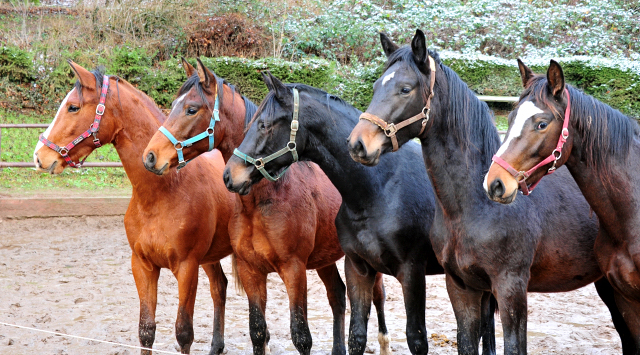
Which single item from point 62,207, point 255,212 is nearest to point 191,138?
point 255,212

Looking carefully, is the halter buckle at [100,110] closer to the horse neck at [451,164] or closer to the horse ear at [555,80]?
the horse neck at [451,164]

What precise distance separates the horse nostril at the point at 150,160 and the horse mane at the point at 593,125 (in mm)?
2404

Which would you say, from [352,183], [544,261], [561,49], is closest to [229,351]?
[352,183]

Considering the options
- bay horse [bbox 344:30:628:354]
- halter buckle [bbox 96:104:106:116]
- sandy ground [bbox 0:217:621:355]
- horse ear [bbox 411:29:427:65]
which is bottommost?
sandy ground [bbox 0:217:621:355]

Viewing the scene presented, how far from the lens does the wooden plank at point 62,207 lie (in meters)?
9.65

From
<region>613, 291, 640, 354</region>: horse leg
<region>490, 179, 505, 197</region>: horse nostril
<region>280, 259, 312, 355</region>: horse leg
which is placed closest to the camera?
<region>490, 179, 505, 197</region>: horse nostril

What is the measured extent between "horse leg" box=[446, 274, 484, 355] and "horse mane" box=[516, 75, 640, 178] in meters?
1.05

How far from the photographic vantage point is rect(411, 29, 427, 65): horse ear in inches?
130

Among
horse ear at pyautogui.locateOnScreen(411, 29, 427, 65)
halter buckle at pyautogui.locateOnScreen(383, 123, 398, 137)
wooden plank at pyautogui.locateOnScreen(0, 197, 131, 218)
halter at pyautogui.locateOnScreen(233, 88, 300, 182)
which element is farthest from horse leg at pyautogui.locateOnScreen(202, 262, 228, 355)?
wooden plank at pyautogui.locateOnScreen(0, 197, 131, 218)

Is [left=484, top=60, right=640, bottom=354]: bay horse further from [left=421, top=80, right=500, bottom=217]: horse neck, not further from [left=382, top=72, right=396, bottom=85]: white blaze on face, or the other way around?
[left=382, top=72, right=396, bottom=85]: white blaze on face

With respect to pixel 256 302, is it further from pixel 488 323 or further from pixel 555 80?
pixel 555 80

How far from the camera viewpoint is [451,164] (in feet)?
11.4

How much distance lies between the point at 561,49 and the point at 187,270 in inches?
555

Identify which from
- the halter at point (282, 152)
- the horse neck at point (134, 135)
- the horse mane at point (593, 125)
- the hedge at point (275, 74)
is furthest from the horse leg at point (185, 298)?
the hedge at point (275, 74)
